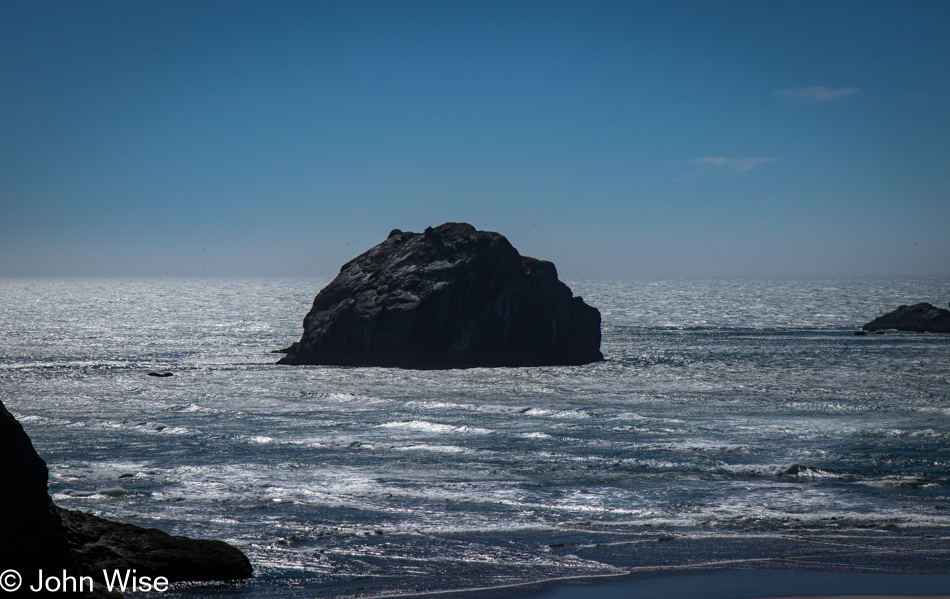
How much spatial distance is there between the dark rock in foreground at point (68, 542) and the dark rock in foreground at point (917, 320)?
95528 millimetres

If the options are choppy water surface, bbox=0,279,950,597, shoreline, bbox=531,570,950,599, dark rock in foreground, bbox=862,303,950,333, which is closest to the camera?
shoreline, bbox=531,570,950,599

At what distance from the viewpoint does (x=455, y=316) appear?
66688 mm

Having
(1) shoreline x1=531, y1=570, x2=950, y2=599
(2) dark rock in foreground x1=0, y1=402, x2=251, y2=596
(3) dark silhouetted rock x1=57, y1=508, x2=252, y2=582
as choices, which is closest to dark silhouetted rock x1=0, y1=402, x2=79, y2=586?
(2) dark rock in foreground x1=0, y1=402, x2=251, y2=596

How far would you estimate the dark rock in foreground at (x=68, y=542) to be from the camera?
382 inches

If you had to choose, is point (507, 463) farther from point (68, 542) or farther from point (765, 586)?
point (68, 542)

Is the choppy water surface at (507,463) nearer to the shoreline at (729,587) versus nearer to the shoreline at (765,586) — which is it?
the shoreline at (729,587)

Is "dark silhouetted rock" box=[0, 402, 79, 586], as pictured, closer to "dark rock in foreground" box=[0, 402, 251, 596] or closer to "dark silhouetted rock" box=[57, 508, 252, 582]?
"dark rock in foreground" box=[0, 402, 251, 596]

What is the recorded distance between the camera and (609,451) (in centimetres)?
2934

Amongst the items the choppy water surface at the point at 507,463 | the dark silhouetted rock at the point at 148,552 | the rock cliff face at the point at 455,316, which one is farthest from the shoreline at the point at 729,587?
the rock cliff face at the point at 455,316

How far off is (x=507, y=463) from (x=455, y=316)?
39.8 m

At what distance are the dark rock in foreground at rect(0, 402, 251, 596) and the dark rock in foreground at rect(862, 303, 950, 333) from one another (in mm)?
95528

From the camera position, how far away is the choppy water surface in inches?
651

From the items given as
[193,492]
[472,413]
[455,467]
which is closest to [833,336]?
[472,413]

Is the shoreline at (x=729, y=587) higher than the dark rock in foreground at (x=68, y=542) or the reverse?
the reverse
